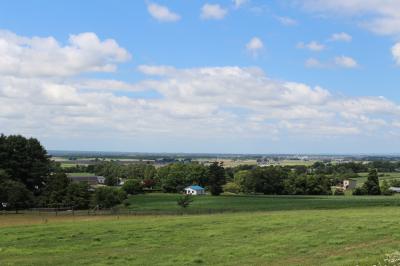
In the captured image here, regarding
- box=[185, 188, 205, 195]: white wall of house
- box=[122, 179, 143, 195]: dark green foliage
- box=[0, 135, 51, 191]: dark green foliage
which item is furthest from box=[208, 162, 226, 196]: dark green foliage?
box=[0, 135, 51, 191]: dark green foliage

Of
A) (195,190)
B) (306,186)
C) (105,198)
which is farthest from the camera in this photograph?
(195,190)

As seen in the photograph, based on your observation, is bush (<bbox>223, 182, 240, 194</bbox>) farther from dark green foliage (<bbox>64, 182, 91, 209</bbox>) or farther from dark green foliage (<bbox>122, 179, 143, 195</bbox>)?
dark green foliage (<bbox>64, 182, 91, 209</bbox>)

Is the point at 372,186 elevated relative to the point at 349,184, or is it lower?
elevated

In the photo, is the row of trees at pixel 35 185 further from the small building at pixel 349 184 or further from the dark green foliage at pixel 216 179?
the small building at pixel 349 184

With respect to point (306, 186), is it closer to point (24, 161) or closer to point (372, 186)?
point (372, 186)

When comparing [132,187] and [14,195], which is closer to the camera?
[14,195]

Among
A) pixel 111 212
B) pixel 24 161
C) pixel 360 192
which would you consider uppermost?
pixel 24 161

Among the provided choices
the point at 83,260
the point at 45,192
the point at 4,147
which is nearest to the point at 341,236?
the point at 83,260

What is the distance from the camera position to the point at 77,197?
78.8 metres

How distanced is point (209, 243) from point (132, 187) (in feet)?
337

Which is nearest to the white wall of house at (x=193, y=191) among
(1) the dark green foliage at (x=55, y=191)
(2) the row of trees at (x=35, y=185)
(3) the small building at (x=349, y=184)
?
(3) the small building at (x=349, y=184)

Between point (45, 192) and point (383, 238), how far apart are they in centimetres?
6684

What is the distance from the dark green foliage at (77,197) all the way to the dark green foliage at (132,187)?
4517cm

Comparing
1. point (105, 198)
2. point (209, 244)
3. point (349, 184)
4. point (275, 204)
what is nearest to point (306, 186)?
point (349, 184)
